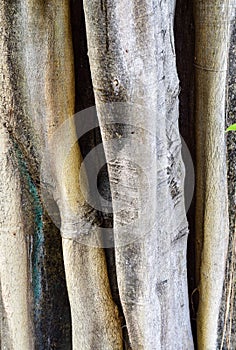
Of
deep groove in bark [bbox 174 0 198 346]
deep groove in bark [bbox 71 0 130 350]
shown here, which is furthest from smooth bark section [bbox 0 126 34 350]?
deep groove in bark [bbox 174 0 198 346]

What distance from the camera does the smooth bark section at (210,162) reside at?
916 millimetres

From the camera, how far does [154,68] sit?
2.71 feet

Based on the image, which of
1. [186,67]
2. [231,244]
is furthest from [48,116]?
[231,244]

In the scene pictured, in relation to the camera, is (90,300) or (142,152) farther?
(90,300)

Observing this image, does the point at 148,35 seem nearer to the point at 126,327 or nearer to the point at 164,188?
the point at 164,188

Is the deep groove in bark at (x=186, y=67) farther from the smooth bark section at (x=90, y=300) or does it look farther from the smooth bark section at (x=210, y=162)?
the smooth bark section at (x=90, y=300)

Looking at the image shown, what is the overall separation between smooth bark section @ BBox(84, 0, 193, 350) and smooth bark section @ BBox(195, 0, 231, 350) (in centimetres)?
5

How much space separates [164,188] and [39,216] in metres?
0.25

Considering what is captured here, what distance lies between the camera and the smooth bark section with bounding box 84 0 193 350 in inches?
31.4

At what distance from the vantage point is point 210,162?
0.98 metres

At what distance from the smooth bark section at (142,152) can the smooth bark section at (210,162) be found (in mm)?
50

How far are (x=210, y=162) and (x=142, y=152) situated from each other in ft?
0.57

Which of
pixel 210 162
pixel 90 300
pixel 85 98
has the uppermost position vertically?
pixel 85 98

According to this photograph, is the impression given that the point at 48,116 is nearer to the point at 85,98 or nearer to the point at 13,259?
the point at 85,98
